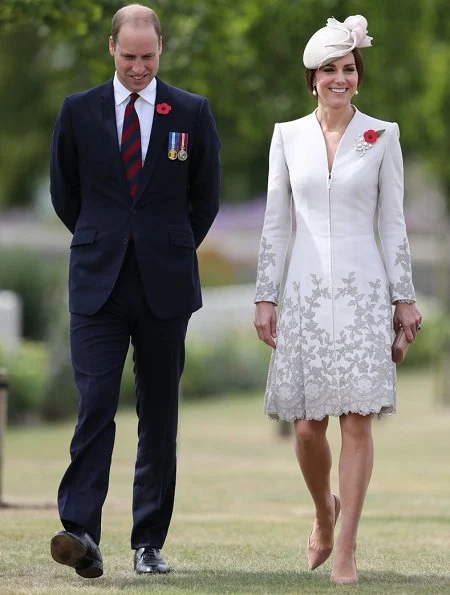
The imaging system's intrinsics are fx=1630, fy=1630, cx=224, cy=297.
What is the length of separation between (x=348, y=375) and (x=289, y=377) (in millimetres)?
231

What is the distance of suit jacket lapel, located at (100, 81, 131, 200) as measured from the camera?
596cm

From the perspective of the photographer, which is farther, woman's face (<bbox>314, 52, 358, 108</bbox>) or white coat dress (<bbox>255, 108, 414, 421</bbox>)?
woman's face (<bbox>314, 52, 358, 108</bbox>)

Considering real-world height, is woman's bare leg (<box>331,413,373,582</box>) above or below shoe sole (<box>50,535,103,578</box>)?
above

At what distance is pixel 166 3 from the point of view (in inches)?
437

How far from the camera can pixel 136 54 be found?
5.89 m

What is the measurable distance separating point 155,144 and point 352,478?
1.42 metres

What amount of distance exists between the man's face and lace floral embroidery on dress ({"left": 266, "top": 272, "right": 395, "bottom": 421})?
3.11ft

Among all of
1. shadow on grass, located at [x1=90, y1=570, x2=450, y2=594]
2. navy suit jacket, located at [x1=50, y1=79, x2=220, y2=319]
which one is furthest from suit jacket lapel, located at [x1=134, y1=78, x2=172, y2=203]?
shadow on grass, located at [x1=90, y1=570, x2=450, y2=594]

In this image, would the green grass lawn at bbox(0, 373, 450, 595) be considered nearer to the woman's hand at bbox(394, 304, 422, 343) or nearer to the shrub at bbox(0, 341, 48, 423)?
the shrub at bbox(0, 341, 48, 423)

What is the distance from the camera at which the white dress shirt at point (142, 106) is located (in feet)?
19.8

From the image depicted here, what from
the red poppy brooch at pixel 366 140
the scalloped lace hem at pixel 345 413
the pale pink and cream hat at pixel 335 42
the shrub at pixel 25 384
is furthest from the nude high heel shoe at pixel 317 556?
the shrub at pixel 25 384

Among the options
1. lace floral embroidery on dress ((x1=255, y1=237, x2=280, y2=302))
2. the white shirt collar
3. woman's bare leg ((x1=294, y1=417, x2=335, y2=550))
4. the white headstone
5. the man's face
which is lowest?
the white headstone

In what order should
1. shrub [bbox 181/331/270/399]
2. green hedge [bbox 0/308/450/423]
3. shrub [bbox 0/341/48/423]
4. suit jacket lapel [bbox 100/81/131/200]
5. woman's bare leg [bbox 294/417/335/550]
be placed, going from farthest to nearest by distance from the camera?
1. shrub [bbox 181/331/270/399]
2. green hedge [bbox 0/308/450/423]
3. shrub [bbox 0/341/48/423]
4. woman's bare leg [bbox 294/417/335/550]
5. suit jacket lapel [bbox 100/81/131/200]

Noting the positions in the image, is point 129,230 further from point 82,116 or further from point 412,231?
point 412,231
